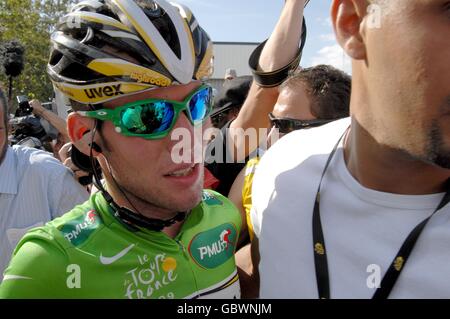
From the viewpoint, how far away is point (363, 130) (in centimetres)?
148

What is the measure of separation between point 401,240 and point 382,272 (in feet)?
0.41

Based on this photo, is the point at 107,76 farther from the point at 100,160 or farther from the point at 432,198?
the point at 432,198

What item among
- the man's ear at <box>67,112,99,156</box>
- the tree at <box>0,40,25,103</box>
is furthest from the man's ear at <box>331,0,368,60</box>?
the tree at <box>0,40,25,103</box>

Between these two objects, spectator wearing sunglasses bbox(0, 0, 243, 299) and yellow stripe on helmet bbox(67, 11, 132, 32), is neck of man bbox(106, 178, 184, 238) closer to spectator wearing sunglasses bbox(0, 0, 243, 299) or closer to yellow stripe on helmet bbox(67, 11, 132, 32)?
spectator wearing sunglasses bbox(0, 0, 243, 299)

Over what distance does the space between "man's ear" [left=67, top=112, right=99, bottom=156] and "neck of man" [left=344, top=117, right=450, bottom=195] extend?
1121mm

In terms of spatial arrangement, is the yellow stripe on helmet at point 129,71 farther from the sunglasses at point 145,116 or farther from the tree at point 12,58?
the tree at point 12,58

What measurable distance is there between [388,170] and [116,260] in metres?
1.09

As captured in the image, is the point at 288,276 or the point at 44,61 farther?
the point at 44,61

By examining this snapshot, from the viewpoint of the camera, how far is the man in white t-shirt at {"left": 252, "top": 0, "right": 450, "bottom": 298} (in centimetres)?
117

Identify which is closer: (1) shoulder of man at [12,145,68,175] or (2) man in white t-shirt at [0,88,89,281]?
(2) man in white t-shirt at [0,88,89,281]

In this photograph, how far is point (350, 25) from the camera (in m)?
1.47

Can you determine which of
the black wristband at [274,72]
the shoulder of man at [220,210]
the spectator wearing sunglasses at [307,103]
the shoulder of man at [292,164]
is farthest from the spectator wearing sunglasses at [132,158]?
the spectator wearing sunglasses at [307,103]

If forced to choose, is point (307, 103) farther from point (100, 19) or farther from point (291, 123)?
point (100, 19)
